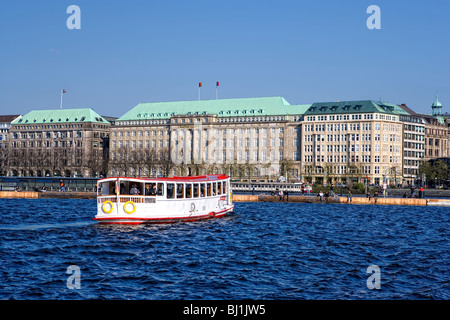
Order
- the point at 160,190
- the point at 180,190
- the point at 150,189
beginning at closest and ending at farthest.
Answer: the point at 150,189
the point at 160,190
the point at 180,190

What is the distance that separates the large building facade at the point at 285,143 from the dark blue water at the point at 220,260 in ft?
367

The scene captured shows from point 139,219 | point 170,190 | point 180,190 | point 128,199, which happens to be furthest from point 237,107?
point 128,199

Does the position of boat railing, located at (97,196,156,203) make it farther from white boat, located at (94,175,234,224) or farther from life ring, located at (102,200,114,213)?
life ring, located at (102,200,114,213)

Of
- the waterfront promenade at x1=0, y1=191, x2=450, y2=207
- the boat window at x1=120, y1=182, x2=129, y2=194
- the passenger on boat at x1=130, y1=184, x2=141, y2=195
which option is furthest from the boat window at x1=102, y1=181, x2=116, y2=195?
the waterfront promenade at x1=0, y1=191, x2=450, y2=207

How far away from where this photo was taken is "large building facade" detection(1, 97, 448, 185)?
561 feet

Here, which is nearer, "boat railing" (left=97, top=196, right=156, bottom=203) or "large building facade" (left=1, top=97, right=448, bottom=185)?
"boat railing" (left=97, top=196, right=156, bottom=203)

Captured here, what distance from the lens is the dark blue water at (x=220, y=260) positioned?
2820 centimetres

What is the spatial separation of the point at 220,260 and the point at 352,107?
461 ft

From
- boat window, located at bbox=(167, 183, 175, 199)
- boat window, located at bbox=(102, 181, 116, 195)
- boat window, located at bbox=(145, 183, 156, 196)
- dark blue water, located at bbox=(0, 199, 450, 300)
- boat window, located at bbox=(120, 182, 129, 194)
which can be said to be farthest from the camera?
boat window, located at bbox=(167, 183, 175, 199)

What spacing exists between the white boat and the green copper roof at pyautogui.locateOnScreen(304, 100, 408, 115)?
11567cm

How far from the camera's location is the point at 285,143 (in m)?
180

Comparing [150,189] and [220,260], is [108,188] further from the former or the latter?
[220,260]

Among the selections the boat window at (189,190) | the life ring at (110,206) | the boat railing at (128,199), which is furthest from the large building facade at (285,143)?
the life ring at (110,206)
